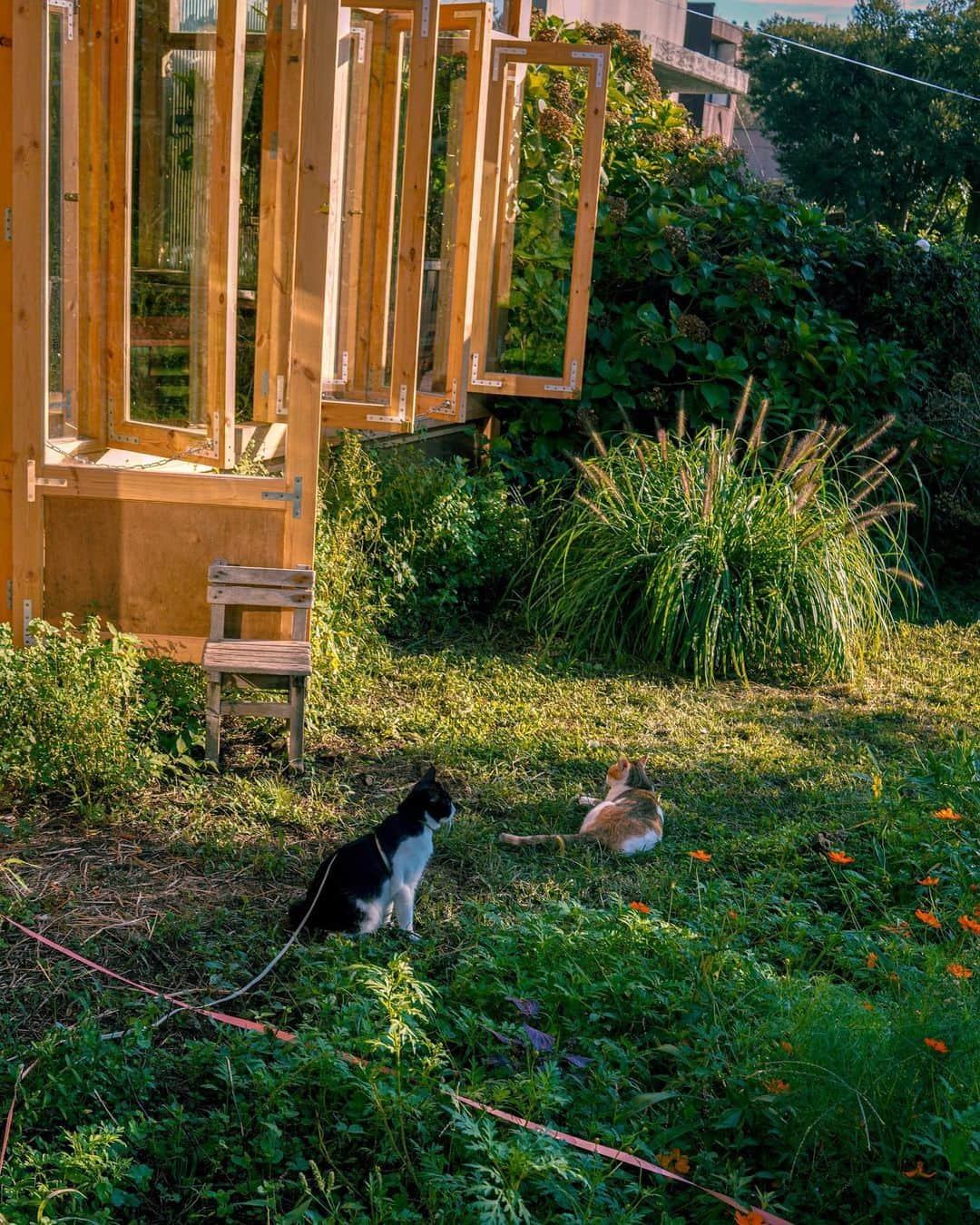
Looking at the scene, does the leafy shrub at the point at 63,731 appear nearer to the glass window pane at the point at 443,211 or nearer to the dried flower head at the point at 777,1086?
the dried flower head at the point at 777,1086

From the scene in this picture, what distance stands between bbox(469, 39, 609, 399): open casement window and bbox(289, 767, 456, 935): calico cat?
4.92m

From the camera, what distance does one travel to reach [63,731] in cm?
471

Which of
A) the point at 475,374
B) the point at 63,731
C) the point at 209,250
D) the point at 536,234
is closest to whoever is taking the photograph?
the point at 63,731

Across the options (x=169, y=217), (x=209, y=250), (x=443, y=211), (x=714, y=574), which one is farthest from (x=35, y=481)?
(x=714, y=574)

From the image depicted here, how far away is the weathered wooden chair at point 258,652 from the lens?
16.9 feet

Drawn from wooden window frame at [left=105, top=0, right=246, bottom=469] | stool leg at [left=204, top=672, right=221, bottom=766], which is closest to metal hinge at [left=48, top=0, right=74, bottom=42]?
wooden window frame at [left=105, top=0, right=246, bottom=469]

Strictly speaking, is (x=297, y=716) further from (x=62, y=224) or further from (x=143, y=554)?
(x=62, y=224)

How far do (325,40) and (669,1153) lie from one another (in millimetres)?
4285

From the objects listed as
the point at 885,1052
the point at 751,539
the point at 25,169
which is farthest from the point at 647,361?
the point at 885,1052

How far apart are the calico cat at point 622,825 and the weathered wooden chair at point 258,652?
42.7 inches

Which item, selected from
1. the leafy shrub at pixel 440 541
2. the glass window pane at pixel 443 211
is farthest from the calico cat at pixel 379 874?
the glass window pane at pixel 443 211

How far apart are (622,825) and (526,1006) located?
1548 mm

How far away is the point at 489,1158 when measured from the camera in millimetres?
2658

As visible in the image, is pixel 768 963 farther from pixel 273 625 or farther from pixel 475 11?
pixel 475 11
